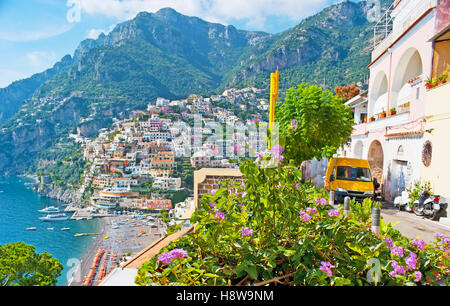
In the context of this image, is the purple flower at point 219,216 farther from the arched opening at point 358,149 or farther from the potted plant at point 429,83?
the arched opening at point 358,149

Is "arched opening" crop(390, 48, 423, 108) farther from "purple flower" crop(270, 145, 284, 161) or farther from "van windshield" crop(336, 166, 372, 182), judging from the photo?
"purple flower" crop(270, 145, 284, 161)

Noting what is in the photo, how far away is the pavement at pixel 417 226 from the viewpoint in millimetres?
5523

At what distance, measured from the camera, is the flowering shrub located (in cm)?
164

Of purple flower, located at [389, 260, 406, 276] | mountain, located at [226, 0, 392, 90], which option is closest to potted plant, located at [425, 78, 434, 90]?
Result: purple flower, located at [389, 260, 406, 276]

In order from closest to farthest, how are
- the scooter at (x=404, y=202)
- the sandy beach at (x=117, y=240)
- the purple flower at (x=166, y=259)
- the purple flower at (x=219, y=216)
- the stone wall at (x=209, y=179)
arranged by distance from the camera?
the purple flower at (x=166, y=259) < the purple flower at (x=219, y=216) < the stone wall at (x=209, y=179) < the scooter at (x=404, y=202) < the sandy beach at (x=117, y=240)

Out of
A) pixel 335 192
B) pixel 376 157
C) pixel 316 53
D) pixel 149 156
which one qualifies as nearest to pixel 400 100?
pixel 376 157

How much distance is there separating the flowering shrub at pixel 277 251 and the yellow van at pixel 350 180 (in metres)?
7.01

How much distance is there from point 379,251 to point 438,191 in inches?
267

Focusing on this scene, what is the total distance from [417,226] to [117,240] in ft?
169

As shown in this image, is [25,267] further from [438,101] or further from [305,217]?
[438,101]

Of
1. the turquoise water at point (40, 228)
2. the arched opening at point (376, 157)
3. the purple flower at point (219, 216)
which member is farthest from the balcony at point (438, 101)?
the turquoise water at point (40, 228)

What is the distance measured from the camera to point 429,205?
274 inches
